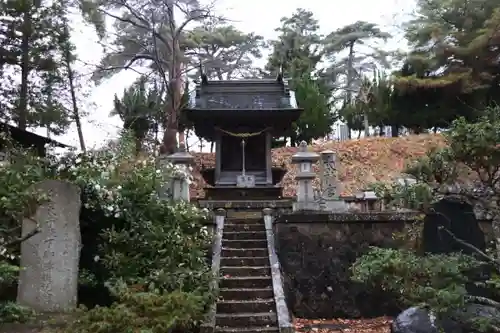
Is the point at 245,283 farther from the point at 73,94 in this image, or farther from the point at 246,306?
the point at 73,94

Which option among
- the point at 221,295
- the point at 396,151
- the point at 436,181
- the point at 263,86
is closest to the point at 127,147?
the point at 221,295

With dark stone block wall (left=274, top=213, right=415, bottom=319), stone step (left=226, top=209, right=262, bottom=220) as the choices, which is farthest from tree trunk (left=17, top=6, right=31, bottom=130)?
dark stone block wall (left=274, top=213, right=415, bottom=319)

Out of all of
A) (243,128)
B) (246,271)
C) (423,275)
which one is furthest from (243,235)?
(243,128)

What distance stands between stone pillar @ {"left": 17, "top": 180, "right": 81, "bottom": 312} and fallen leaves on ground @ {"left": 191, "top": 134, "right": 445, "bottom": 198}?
12719mm

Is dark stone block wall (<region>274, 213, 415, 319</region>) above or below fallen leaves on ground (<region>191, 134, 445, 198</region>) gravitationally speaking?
below

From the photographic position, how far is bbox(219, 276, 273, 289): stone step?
25.0 ft

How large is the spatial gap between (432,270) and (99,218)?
491 centimetres

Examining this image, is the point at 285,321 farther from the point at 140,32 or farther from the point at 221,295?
the point at 140,32

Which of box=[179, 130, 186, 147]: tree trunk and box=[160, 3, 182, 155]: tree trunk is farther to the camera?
box=[179, 130, 186, 147]: tree trunk

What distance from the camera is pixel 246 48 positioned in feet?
90.0

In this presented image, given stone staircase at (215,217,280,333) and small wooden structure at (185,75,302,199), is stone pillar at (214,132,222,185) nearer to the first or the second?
small wooden structure at (185,75,302,199)

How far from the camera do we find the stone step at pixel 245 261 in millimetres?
8305

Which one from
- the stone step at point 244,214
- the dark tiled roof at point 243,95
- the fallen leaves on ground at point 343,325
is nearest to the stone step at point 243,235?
the stone step at point 244,214

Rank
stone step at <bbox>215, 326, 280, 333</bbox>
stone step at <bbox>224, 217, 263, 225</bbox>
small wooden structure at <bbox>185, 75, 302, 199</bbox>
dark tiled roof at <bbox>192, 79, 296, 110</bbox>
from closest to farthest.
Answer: stone step at <bbox>215, 326, 280, 333</bbox> < stone step at <bbox>224, 217, 263, 225</bbox> < small wooden structure at <bbox>185, 75, 302, 199</bbox> < dark tiled roof at <bbox>192, 79, 296, 110</bbox>
